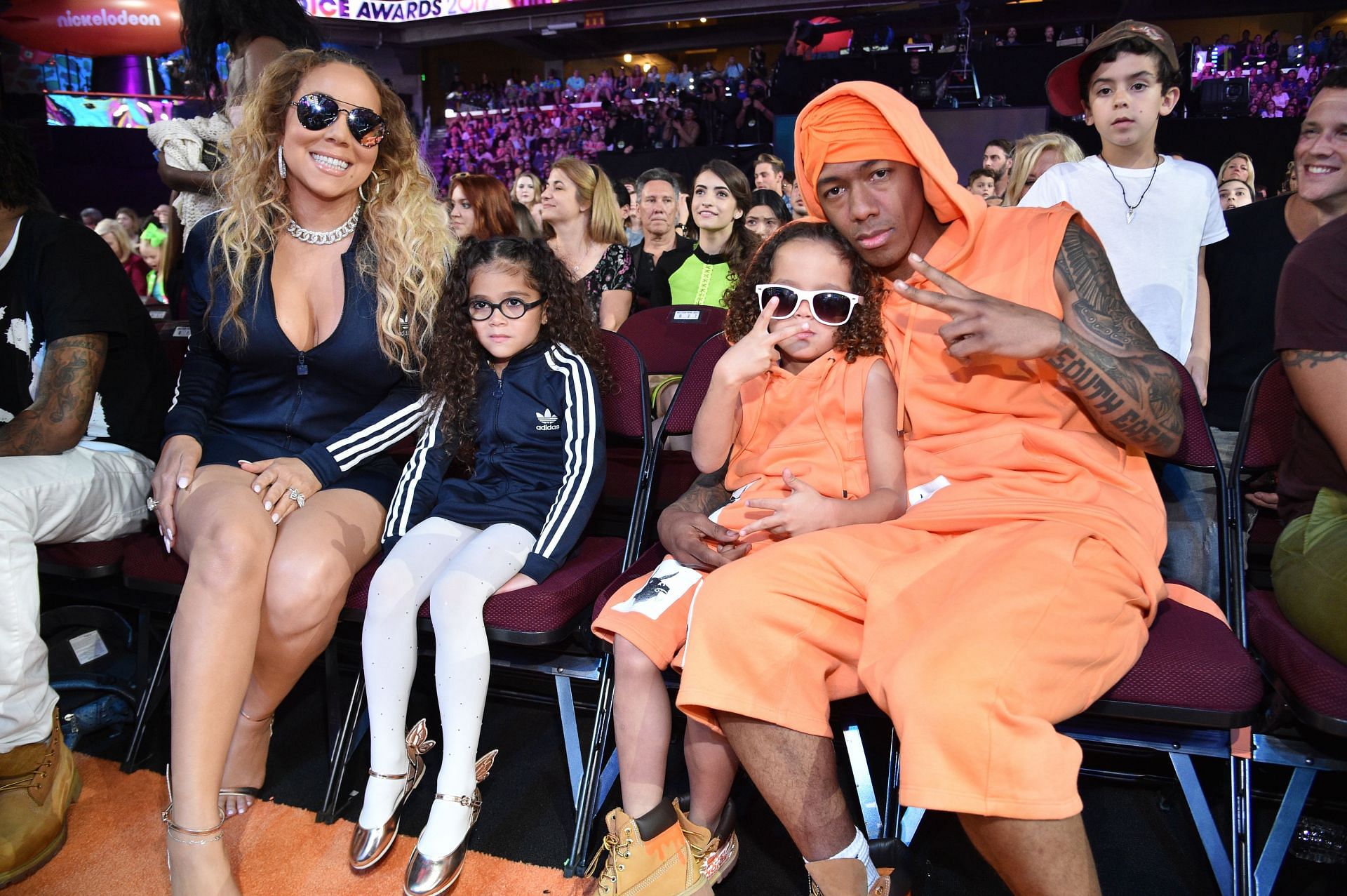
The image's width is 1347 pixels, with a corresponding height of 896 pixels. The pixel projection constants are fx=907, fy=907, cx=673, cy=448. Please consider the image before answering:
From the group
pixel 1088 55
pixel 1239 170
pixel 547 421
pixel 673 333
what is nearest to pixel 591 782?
pixel 547 421

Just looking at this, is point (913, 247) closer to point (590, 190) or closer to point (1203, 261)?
point (1203, 261)

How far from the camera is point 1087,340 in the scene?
1953 millimetres

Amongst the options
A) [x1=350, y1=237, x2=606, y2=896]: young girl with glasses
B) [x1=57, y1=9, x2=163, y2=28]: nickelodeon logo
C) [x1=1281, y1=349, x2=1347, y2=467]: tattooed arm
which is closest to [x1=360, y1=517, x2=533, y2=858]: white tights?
[x1=350, y1=237, x2=606, y2=896]: young girl with glasses

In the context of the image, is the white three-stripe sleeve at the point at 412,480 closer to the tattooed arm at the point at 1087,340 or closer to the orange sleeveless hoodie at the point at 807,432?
the orange sleeveless hoodie at the point at 807,432

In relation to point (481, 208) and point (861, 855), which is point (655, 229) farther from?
point (861, 855)

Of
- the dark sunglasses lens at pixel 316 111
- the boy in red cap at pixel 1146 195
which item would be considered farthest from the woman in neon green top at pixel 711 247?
the dark sunglasses lens at pixel 316 111

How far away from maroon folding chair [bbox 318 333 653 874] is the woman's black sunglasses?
990 millimetres

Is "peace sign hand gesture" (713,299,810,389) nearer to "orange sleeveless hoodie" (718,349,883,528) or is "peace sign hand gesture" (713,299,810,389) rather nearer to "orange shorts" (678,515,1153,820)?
"orange sleeveless hoodie" (718,349,883,528)

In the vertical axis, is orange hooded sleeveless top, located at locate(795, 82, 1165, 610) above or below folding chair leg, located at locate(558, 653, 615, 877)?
above

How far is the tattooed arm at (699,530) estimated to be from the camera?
2088mm

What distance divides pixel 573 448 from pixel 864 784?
3.72ft

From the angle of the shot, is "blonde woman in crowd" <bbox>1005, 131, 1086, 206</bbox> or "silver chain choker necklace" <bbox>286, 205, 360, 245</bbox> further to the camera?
"blonde woman in crowd" <bbox>1005, 131, 1086, 206</bbox>

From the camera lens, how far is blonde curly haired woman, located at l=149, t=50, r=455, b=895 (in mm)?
2283

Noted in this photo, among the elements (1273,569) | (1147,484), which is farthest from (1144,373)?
(1273,569)
